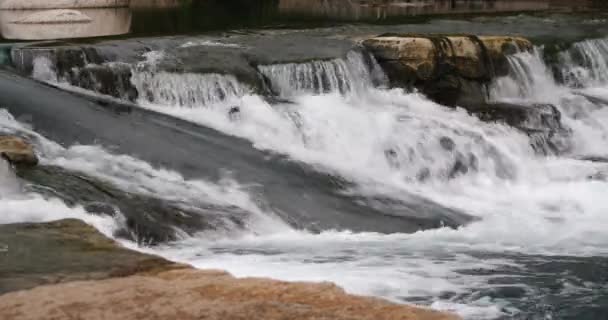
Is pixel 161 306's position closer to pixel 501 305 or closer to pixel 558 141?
pixel 501 305

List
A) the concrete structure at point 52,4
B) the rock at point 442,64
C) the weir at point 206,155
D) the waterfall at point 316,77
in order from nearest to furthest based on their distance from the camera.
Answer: the weir at point 206,155, the waterfall at point 316,77, the rock at point 442,64, the concrete structure at point 52,4

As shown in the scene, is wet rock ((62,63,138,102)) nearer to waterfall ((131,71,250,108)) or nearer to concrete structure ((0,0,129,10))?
waterfall ((131,71,250,108))

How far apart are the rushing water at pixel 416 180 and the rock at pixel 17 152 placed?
0.49 metres

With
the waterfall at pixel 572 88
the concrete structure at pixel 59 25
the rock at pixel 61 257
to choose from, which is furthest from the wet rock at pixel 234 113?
the concrete structure at pixel 59 25

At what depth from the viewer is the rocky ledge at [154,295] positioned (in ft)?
12.2

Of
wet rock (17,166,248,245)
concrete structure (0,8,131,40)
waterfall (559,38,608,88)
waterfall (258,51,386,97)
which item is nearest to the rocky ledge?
wet rock (17,166,248,245)

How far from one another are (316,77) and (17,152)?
6.05m

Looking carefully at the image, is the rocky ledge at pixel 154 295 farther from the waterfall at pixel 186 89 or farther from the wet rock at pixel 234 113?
the waterfall at pixel 186 89

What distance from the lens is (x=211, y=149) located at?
34.8 feet

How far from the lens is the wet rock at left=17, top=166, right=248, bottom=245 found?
314 inches

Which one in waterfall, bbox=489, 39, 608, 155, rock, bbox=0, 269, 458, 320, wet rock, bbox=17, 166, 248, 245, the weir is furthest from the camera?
waterfall, bbox=489, 39, 608, 155

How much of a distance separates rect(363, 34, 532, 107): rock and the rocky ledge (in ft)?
33.0

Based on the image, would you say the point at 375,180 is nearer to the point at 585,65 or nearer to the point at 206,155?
the point at 206,155

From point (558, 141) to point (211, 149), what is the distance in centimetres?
577
